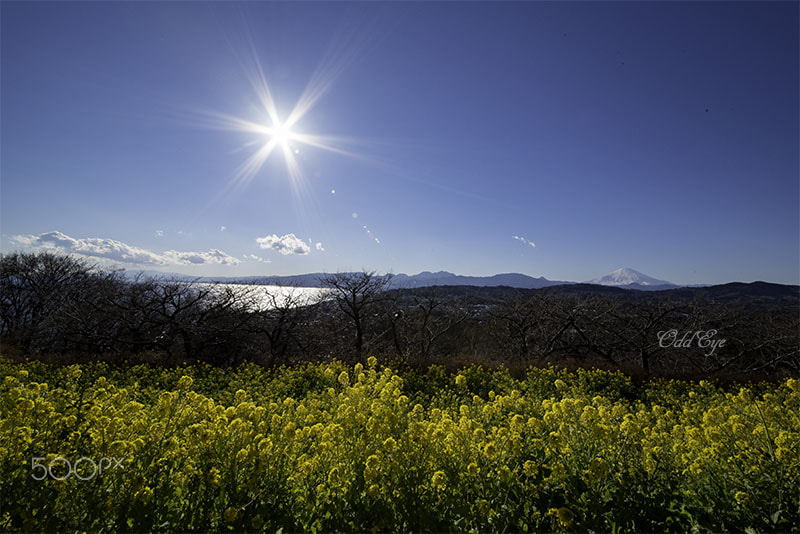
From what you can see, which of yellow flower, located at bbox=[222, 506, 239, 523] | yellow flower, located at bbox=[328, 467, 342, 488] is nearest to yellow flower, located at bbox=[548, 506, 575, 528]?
yellow flower, located at bbox=[328, 467, 342, 488]

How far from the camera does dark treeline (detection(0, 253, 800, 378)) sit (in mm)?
15156

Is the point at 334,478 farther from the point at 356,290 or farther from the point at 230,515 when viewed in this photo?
the point at 356,290

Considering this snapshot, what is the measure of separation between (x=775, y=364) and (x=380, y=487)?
20.9 m

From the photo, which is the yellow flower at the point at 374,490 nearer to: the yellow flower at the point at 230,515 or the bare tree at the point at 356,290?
the yellow flower at the point at 230,515

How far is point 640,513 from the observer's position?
Answer: 2828mm

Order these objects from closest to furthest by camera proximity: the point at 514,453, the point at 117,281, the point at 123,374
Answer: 1. the point at 514,453
2. the point at 123,374
3. the point at 117,281

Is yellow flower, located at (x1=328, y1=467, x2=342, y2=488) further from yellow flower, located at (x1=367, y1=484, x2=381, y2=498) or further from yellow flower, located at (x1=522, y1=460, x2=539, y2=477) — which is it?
yellow flower, located at (x1=522, y1=460, x2=539, y2=477)

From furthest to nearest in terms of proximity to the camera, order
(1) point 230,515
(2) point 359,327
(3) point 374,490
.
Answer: (2) point 359,327 → (3) point 374,490 → (1) point 230,515

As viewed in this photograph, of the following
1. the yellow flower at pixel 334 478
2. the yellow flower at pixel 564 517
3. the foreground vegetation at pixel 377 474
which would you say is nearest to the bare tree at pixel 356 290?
the foreground vegetation at pixel 377 474

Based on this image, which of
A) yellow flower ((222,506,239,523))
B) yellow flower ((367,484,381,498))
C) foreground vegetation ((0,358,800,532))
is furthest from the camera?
yellow flower ((367,484,381,498))

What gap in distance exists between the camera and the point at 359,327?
15.3 m

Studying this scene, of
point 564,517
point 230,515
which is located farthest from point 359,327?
point 564,517

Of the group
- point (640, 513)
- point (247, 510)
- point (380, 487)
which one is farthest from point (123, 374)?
point (640, 513)

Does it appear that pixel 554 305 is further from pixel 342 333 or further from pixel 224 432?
pixel 224 432
